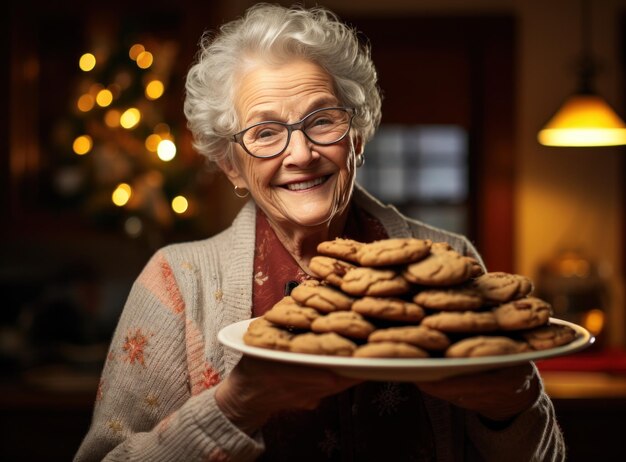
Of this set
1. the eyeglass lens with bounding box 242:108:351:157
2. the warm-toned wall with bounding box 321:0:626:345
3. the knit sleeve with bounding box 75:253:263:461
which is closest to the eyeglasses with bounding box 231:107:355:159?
the eyeglass lens with bounding box 242:108:351:157

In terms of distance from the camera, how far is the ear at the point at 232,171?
166 centimetres

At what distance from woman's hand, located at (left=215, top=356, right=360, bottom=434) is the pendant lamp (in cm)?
240

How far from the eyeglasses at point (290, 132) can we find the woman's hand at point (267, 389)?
437mm

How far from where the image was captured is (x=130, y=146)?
3.38 m

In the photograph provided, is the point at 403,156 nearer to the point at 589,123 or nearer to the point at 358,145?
the point at 589,123

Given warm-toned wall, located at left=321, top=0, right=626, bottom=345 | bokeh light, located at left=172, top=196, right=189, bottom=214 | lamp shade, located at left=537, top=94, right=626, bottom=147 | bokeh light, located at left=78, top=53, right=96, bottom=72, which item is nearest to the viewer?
lamp shade, located at left=537, top=94, right=626, bottom=147

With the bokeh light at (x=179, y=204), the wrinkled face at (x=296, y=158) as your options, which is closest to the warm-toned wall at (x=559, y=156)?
the bokeh light at (x=179, y=204)

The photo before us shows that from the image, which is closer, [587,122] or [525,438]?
[525,438]

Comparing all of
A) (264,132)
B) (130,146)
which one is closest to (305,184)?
(264,132)

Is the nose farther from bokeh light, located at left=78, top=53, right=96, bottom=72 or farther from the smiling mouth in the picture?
bokeh light, located at left=78, top=53, right=96, bottom=72

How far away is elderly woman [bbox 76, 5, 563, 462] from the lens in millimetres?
1462

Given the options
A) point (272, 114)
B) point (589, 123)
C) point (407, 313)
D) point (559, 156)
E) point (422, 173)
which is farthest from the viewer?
point (422, 173)

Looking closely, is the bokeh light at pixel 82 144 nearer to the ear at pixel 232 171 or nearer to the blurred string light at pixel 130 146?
the blurred string light at pixel 130 146

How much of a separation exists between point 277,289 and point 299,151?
0.28m
